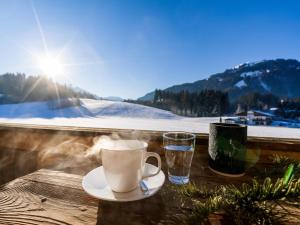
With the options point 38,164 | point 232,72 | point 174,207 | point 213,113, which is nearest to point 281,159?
point 174,207

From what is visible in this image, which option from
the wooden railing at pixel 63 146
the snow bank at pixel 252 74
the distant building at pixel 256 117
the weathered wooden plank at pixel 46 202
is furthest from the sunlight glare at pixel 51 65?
the snow bank at pixel 252 74

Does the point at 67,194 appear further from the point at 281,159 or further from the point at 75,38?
the point at 75,38

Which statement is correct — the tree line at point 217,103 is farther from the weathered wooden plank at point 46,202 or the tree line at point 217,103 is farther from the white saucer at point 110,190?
the weathered wooden plank at point 46,202

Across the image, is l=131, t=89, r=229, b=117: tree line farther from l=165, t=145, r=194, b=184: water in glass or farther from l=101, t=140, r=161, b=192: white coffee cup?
l=101, t=140, r=161, b=192: white coffee cup

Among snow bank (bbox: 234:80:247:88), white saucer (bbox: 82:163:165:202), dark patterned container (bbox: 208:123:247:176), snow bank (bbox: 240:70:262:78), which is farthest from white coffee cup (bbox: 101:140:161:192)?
snow bank (bbox: 240:70:262:78)

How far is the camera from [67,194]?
0.58 m

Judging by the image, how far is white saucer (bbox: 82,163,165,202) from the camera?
0.49 m

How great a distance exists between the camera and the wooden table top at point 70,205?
0.45 metres

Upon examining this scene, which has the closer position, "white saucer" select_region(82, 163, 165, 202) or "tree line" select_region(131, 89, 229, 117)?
"white saucer" select_region(82, 163, 165, 202)

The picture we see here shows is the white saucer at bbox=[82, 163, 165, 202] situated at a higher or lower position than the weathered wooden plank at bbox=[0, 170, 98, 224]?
higher

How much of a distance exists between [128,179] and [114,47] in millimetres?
2166

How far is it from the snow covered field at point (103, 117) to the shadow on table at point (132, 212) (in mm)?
994

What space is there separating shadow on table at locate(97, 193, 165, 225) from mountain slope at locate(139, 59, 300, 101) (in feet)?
3.80

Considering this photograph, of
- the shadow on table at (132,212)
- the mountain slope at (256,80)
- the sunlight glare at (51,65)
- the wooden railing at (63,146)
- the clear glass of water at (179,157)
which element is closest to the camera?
the shadow on table at (132,212)
